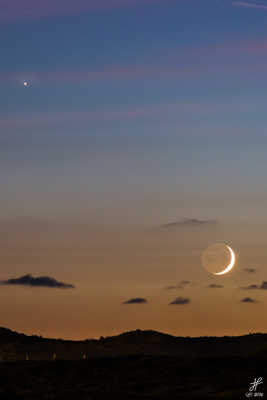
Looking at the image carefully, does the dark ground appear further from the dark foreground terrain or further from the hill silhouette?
the hill silhouette

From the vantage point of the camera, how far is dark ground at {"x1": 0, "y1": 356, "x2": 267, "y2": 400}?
100 metres

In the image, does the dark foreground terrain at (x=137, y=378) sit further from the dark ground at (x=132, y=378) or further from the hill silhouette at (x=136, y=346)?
the hill silhouette at (x=136, y=346)

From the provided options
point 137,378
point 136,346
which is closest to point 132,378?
point 137,378

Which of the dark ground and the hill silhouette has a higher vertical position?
the hill silhouette

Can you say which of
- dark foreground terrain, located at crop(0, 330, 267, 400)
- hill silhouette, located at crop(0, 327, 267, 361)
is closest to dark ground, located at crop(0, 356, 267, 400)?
dark foreground terrain, located at crop(0, 330, 267, 400)

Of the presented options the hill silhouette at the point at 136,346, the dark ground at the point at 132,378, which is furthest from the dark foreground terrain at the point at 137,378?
the hill silhouette at the point at 136,346

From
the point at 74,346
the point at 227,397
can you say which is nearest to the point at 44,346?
the point at 74,346

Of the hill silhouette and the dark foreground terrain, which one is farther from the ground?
the hill silhouette

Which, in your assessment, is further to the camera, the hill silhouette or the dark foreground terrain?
the hill silhouette

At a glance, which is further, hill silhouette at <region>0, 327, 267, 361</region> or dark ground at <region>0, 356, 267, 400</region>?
hill silhouette at <region>0, 327, 267, 361</region>

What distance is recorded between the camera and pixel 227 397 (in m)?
93.2

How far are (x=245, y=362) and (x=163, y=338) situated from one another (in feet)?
276

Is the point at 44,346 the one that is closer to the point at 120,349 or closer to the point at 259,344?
the point at 120,349

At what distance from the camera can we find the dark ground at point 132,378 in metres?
100
